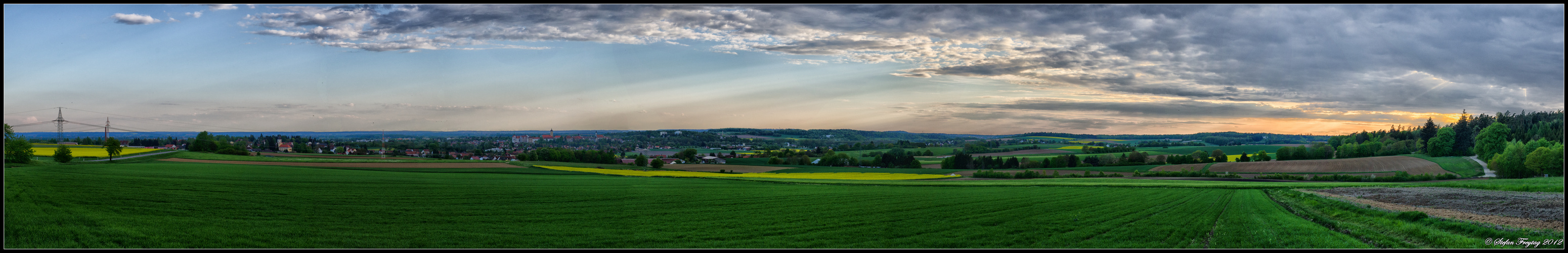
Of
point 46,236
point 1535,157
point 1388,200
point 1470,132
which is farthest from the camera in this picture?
point 1470,132

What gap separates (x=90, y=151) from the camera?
111 ft

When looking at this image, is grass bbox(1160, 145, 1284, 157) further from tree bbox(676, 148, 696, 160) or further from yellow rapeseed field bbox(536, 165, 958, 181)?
tree bbox(676, 148, 696, 160)

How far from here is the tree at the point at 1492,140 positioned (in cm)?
3484

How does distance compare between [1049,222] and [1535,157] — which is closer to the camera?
[1049,222]

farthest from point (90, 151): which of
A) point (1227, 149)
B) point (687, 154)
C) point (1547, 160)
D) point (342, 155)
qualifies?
point (1227, 149)

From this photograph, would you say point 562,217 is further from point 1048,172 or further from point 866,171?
point 1048,172

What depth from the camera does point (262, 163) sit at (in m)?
35.1

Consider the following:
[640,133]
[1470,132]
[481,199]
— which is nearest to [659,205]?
[481,199]

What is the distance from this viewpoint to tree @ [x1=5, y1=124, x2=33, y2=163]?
2398 centimetres

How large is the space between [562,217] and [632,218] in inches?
79.9

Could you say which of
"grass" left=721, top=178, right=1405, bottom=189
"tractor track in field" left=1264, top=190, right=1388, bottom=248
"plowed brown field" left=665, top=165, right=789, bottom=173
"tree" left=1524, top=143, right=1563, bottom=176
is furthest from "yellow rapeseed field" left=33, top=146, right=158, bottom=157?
"tree" left=1524, top=143, right=1563, bottom=176

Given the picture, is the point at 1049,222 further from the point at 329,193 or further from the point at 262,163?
the point at 262,163

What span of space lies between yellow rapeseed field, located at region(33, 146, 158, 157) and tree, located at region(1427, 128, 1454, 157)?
91047 millimetres
